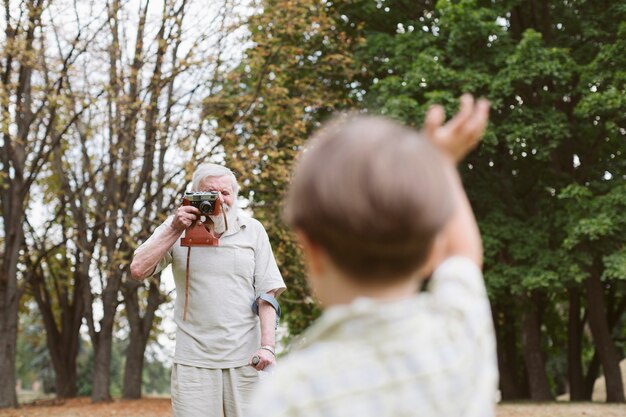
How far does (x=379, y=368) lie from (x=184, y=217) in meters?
3.11

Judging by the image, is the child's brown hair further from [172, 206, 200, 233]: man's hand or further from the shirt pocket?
the shirt pocket

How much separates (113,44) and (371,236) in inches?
634

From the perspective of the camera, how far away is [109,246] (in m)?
18.9

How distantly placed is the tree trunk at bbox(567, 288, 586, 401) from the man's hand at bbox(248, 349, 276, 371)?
65.9 ft

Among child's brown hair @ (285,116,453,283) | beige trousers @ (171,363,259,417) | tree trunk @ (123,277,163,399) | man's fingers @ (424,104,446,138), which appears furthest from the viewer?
tree trunk @ (123,277,163,399)

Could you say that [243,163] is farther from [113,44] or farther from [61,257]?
[61,257]

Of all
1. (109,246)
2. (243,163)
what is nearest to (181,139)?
(243,163)

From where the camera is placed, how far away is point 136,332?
20391 mm

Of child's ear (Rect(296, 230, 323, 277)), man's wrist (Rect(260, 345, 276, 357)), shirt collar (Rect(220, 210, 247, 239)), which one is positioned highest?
shirt collar (Rect(220, 210, 247, 239))

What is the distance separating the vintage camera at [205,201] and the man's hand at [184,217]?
4 cm

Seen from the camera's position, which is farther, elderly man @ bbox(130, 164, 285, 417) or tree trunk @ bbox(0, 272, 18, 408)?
tree trunk @ bbox(0, 272, 18, 408)

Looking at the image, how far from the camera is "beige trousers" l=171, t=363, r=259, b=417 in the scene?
4207 millimetres

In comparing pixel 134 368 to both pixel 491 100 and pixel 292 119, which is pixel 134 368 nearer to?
pixel 292 119

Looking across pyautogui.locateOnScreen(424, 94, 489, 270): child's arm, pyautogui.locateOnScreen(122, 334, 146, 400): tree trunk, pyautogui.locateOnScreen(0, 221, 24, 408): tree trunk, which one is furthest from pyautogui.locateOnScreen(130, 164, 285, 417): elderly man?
pyautogui.locateOnScreen(122, 334, 146, 400): tree trunk
